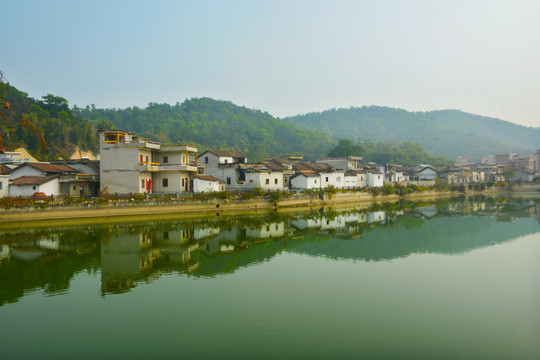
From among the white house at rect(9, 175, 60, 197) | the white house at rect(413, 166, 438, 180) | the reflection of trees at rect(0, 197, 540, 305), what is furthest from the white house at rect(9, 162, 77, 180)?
the white house at rect(413, 166, 438, 180)

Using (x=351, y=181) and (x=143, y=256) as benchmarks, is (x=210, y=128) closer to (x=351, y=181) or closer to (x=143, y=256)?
(x=351, y=181)

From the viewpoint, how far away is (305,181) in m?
43.4

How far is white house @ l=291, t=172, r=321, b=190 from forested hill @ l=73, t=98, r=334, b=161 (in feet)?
142

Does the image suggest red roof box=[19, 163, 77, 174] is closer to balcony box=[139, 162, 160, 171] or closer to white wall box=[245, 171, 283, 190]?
balcony box=[139, 162, 160, 171]

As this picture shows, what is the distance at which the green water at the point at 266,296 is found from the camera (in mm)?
8453

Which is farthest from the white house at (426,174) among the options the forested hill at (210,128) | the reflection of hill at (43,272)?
the reflection of hill at (43,272)

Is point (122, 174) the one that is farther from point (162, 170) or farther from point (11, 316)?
point (11, 316)

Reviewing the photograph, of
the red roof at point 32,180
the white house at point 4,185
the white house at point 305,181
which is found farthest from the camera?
the white house at point 305,181

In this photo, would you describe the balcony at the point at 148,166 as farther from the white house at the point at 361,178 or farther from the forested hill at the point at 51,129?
the white house at the point at 361,178

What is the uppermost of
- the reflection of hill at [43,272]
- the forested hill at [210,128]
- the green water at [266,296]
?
the forested hill at [210,128]

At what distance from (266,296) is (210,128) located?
366 feet

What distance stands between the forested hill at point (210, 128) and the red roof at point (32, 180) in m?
60.5

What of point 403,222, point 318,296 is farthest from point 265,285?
point 403,222

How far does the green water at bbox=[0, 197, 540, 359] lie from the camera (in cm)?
845
